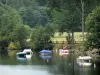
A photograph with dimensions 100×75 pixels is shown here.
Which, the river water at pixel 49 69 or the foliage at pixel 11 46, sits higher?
the foliage at pixel 11 46

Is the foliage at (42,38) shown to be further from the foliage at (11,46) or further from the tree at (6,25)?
the tree at (6,25)

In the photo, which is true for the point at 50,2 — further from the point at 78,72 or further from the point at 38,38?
the point at 78,72

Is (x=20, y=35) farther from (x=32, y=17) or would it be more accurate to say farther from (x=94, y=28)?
(x=32, y=17)

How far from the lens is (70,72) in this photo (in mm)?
58062

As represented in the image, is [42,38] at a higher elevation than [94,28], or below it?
below

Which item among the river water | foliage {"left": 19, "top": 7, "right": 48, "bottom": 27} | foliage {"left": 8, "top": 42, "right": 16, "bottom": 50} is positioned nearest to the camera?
the river water

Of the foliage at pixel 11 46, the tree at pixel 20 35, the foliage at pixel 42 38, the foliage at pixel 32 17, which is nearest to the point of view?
the foliage at pixel 42 38

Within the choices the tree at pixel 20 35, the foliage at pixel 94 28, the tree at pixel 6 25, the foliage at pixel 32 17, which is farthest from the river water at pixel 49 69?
the foliage at pixel 32 17

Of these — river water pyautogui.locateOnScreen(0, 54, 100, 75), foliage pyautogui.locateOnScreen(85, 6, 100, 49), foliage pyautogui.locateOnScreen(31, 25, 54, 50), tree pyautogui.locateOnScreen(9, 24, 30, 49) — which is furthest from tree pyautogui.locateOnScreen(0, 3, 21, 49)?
foliage pyautogui.locateOnScreen(85, 6, 100, 49)

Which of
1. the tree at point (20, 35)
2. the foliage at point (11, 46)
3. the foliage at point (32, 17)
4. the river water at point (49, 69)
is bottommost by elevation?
the river water at point (49, 69)

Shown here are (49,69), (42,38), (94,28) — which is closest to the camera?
(49,69)

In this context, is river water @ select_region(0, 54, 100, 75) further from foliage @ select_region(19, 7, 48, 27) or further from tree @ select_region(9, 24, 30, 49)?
foliage @ select_region(19, 7, 48, 27)

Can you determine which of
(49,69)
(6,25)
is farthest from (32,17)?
(49,69)

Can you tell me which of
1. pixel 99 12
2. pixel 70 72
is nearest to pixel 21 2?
pixel 99 12
